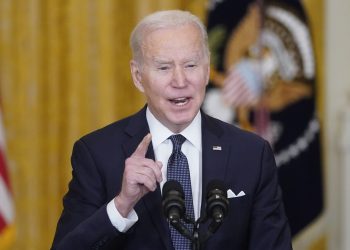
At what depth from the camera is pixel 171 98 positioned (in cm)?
221

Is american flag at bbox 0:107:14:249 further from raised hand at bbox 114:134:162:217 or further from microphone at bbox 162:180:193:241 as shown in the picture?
microphone at bbox 162:180:193:241

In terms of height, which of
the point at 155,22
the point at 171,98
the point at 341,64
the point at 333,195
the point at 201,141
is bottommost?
the point at 333,195

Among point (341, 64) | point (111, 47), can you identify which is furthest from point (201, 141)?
point (341, 64)

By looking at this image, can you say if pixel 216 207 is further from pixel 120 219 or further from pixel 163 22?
pixel 163 22

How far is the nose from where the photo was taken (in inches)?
85.4

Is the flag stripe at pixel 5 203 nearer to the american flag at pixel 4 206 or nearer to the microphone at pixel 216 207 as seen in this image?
the american flag at pixel 4 206

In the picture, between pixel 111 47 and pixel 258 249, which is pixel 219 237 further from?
pixel 111 47

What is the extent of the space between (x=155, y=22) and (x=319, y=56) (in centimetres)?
296

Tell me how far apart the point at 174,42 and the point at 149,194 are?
1.43 feet

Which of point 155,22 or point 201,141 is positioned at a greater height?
point 155,22

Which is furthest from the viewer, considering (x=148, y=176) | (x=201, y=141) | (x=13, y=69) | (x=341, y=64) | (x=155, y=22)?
(x=341, y=64)

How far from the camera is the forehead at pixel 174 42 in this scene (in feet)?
7.14

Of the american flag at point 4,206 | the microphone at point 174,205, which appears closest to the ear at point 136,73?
the microphone at point 174,205

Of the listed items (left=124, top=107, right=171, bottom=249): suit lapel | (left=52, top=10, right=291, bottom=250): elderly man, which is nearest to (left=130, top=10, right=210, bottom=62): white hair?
(left=52, top=10, right=291, bottom=250): elderly man
